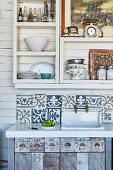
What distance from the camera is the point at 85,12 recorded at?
11.4 ft

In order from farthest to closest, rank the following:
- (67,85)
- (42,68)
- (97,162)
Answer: (42,68) < (67,85) < (97,162)

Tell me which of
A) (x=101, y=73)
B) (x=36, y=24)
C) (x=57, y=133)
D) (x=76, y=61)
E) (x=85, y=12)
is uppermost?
(x=85, y=12)

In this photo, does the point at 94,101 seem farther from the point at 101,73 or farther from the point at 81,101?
the point at 101,73

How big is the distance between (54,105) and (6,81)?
1.80ft

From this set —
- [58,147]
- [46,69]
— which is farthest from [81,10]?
[58,147]

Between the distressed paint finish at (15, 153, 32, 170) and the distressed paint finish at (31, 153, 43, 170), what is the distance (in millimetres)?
32

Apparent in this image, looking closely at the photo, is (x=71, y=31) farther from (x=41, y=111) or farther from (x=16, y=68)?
(x=41, y=111)

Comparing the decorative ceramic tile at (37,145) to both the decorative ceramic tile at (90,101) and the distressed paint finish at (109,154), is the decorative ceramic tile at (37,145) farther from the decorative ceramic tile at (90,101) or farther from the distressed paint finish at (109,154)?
the decorative ceramic tile at (90,101)

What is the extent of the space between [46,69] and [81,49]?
41cm

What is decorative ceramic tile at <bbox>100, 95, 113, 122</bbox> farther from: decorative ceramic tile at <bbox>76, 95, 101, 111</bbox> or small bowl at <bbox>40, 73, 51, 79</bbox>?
small bowl at <bbox>40, 73, 51, 79</bbox>

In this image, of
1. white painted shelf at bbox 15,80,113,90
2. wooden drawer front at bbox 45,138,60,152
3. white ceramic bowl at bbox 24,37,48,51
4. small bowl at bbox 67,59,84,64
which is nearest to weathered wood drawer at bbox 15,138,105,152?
wooden drawer front at bbox 45,138,60,152

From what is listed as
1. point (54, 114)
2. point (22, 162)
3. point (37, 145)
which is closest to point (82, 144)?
point (37, 145)

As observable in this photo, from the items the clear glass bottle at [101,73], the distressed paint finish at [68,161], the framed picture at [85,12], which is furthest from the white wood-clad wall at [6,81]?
the distressed paint finish at [68,161]

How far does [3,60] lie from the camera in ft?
11.4
